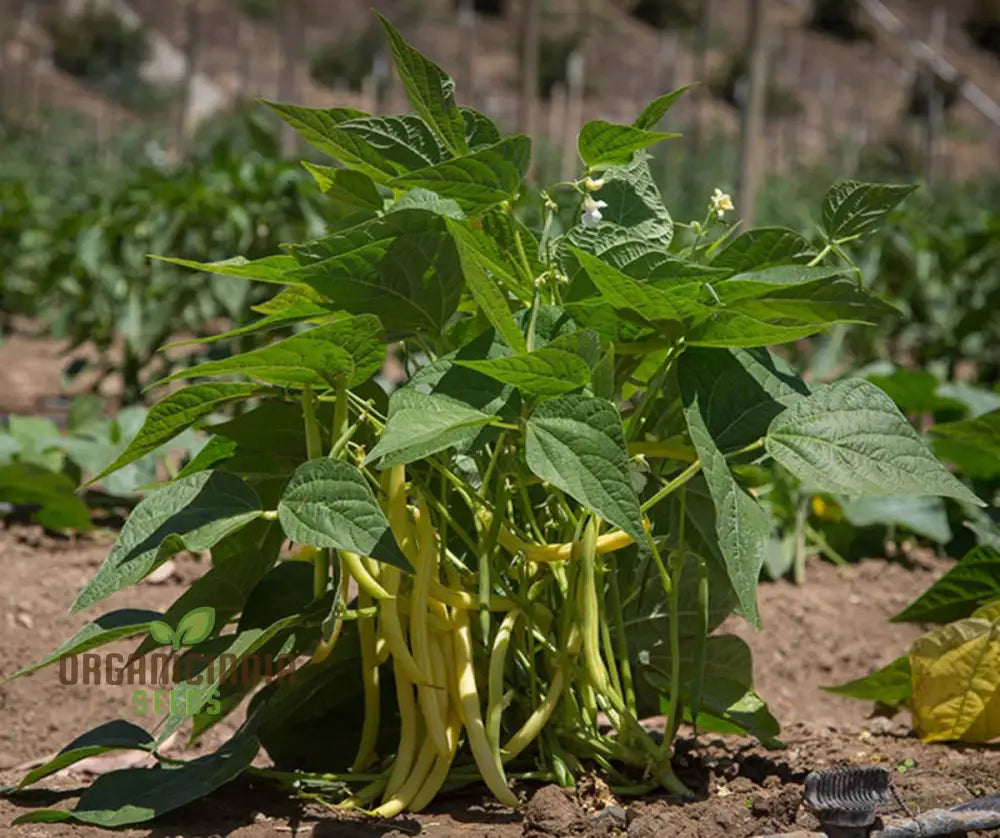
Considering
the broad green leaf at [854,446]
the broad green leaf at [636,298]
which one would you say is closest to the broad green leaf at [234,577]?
the broad green leaf at [636,298]

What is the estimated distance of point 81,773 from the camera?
87.7 inches

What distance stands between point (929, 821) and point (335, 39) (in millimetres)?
40282

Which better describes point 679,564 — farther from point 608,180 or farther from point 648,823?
point 608,180

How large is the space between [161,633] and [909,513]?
2.36 meters

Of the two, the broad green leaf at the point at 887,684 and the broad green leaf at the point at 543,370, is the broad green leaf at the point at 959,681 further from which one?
the broad green leaf at the point at 543,370

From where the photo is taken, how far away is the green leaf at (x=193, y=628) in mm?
1536

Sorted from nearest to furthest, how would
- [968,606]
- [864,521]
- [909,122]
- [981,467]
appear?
[968,606], [981,467], [864,521], [909,122]

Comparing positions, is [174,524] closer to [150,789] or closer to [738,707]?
[150,789]

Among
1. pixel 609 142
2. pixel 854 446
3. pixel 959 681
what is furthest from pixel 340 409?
pixel 959 681

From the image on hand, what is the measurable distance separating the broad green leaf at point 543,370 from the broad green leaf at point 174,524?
0.91 ft

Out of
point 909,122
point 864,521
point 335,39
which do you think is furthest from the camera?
point 335,39

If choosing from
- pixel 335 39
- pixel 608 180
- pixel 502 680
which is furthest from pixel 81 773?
pixel 335 39

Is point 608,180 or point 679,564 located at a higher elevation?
point 608,180

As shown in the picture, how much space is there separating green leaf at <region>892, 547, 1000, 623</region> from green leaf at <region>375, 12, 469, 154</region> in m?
0.96
